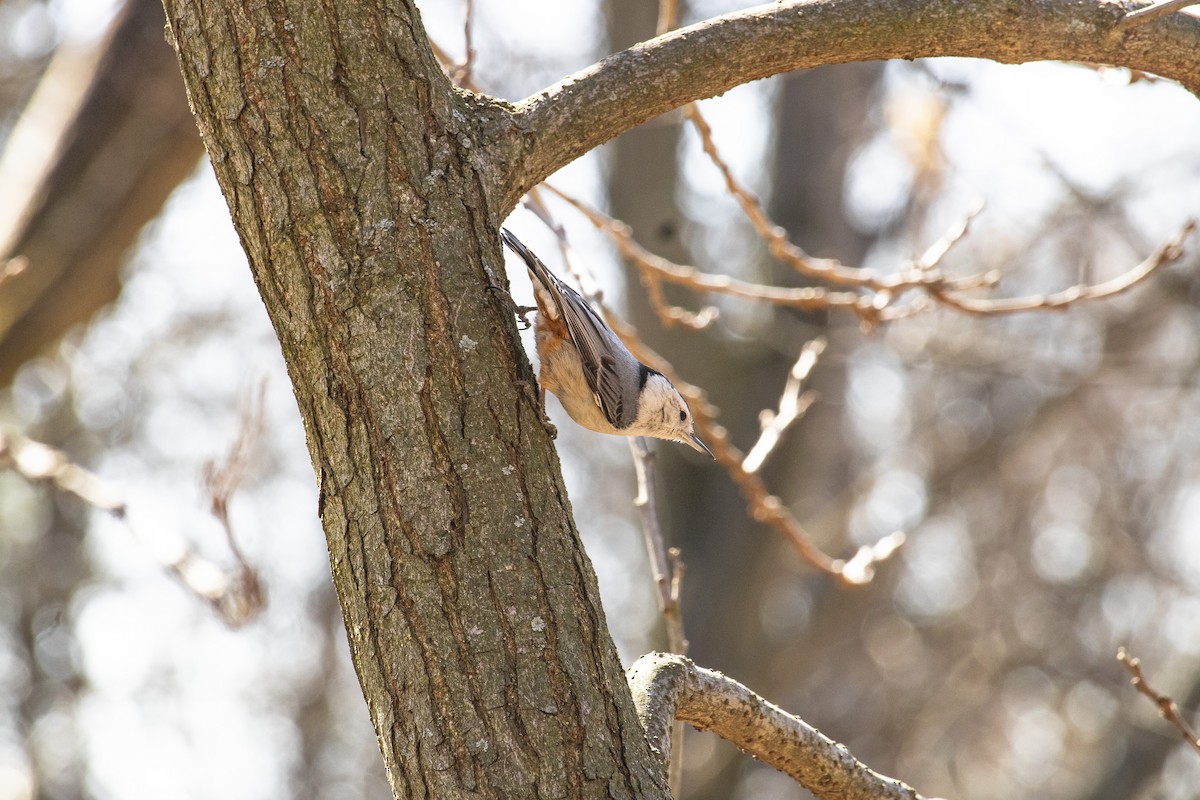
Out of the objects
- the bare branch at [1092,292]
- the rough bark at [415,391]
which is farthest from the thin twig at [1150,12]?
the rough bark at [415,391]

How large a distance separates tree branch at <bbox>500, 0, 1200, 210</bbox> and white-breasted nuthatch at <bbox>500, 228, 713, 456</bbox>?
796 millimetres

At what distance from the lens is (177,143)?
289cm

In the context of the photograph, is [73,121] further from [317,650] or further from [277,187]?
[317,650]

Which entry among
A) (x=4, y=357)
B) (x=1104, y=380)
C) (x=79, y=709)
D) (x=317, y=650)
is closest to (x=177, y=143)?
(x=4, y=357)

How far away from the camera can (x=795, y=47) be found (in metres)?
1.81

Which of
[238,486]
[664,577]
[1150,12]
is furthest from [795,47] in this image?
[238,486]

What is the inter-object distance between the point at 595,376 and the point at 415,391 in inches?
57.5

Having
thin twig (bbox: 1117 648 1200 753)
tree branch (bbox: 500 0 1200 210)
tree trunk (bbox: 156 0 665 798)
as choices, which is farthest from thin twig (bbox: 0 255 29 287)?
thin twig (bbox: 1117 648 1200 753)

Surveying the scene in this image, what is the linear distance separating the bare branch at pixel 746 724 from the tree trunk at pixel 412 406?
105 mm

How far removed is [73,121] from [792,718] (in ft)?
7.26

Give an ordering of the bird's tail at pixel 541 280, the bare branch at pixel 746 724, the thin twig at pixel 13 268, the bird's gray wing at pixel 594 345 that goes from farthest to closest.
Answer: the thin twig at pixel 13 268 → the bird's gray wing at pixel 594 345 → the bird's tail at pixel 541 280 → the bare branch at pixel 746 724

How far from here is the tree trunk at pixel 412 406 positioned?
147cm

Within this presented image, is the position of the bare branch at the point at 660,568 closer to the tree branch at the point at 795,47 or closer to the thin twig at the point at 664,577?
the thin twig at the point at 664,577

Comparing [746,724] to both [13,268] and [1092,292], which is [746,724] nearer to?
[1092,292]
